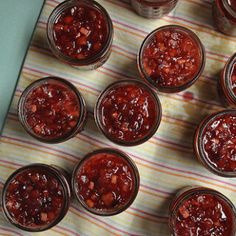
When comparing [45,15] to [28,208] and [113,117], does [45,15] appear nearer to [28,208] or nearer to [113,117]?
[113,117]

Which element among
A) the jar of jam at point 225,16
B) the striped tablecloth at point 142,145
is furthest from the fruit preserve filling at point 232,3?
the striped tablecloth at point 142,145

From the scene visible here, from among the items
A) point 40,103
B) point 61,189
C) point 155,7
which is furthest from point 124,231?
point 155,7

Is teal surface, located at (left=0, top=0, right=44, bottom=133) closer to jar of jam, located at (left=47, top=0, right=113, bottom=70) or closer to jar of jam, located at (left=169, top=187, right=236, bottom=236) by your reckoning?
jar of jam, located at (left=47, top=0, right=113, bottom=70)

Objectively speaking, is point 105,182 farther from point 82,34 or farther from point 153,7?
point 153,7

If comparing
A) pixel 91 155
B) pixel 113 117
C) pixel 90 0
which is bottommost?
pixel 91 155

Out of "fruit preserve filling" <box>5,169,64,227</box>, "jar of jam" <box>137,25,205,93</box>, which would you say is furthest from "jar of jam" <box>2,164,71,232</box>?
"jar of jam" <box>137,25,205,93</box>

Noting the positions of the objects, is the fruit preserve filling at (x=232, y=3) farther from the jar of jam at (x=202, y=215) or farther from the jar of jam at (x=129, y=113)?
the jar of jam at (x=202, y=215)
